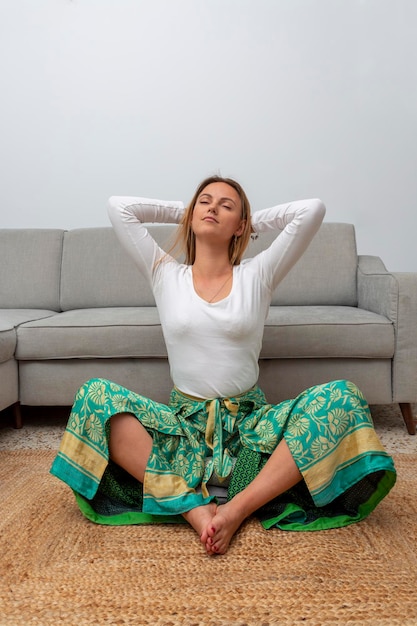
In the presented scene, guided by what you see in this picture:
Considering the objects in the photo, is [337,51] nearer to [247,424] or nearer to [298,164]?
[298,164]

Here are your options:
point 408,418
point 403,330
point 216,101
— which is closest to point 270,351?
point 403,330

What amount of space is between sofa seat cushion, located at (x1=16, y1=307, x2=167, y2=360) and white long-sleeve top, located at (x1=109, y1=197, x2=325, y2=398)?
1.74 ft

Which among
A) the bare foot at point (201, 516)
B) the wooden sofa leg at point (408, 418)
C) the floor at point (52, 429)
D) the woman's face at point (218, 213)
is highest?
the woman's face at point (218, 213)

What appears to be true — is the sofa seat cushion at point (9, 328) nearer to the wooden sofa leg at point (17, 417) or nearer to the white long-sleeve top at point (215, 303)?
the wooden sofa leg at point (17, 417)

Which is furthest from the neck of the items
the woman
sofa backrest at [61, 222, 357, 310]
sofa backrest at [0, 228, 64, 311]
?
sofa backrest at [0, 228, 64, 311]

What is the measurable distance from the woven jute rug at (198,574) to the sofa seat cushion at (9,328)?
679 millimetres

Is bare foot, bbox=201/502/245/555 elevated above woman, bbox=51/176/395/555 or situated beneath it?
situated beneath

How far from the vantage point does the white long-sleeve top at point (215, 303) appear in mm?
1391

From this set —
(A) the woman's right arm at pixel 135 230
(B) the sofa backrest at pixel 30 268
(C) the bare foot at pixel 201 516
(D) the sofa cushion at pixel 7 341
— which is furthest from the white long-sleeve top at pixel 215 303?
(B) the sofa backrest at pixel 30 268

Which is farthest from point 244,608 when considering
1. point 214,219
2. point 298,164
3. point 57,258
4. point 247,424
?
point 298,164

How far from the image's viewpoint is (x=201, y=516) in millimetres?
1209

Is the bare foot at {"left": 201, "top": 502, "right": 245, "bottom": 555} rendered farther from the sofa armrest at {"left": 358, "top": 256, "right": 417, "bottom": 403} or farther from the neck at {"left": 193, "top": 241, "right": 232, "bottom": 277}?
the sofa armrest at {"left": 358, "top": 256, "right": 417, "bottom": 403}

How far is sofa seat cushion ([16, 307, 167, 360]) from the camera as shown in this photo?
2.03m

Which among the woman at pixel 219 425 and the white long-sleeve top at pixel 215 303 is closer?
the woman at pixel 219 425
